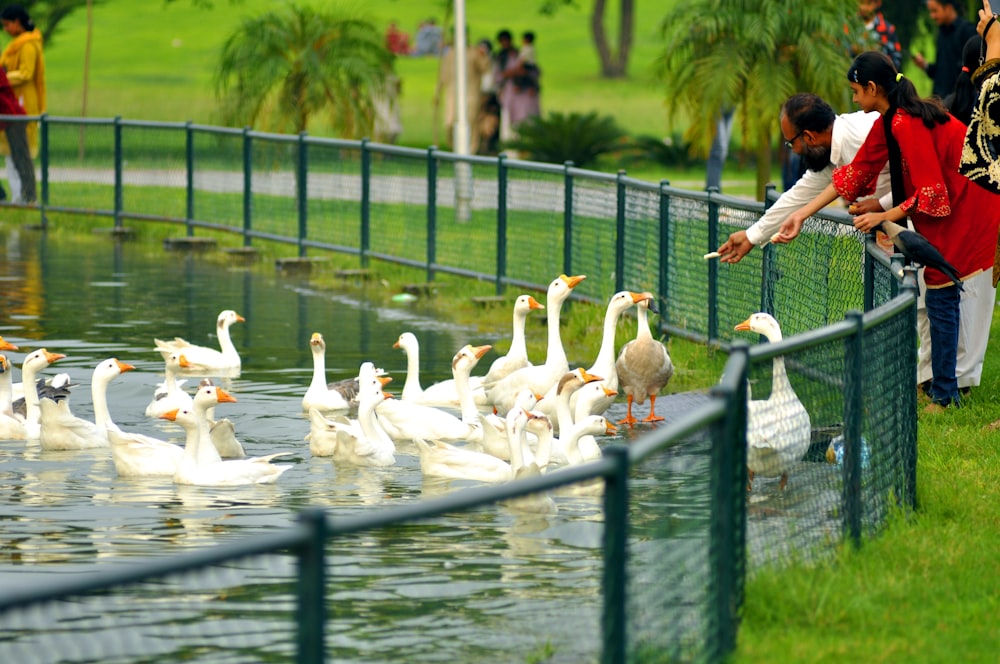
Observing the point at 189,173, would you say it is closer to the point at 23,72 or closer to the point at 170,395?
the point at 23,72

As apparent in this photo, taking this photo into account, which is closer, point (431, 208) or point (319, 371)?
point (319, 371)

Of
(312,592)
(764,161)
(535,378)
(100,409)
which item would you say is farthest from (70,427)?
(764,161)

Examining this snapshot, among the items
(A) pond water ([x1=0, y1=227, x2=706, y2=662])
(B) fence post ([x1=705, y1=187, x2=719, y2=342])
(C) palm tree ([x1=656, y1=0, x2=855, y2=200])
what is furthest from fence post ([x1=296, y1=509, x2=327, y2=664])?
(C) palm tree ([x1=656, y1=0, x2=855, y2=200])

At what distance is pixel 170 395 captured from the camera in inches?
427

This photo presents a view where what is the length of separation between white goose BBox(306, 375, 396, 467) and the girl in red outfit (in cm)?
233

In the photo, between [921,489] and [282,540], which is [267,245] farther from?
[282,540]

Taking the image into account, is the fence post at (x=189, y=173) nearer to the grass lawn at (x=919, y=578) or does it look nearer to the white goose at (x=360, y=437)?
the grass lawn at (x=919, y=578)

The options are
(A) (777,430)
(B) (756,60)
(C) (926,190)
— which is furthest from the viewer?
(B) (756,60)

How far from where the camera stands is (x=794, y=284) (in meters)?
10.4

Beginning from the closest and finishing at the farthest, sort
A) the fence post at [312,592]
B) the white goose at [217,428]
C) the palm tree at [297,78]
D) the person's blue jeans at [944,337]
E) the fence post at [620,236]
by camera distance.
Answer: the fence post at [312,592], the person's blue jeans at [944,337], the white goose at [217,428], the fence post at [620,236], the palm tree at [297,78]

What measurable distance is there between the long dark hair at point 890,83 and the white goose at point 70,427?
433 centimetres

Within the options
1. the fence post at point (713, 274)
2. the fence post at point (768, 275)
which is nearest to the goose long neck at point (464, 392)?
the fence post at point (768, 275)

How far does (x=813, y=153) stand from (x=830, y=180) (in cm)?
17

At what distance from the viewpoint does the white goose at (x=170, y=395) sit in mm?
10750
